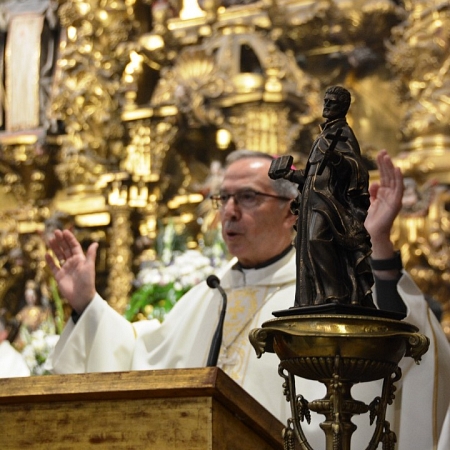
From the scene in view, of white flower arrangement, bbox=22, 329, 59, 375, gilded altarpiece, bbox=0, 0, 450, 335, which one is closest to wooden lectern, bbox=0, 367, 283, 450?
white flower arrangement, bbox=22, 329, 59, 375

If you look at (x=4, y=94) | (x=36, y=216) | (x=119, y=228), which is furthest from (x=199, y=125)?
(x=4, y=94)

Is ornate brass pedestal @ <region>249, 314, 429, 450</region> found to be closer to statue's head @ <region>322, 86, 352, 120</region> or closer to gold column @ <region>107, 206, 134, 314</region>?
statue's head @ <region>322, 86, 352, 120</region>

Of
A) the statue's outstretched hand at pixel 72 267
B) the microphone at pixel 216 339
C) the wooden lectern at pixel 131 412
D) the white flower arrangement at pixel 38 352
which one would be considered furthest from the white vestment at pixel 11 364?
the wooden lectern at pixel 131 412

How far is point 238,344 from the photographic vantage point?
4.27 m

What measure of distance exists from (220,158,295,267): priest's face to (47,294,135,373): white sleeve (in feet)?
1.86

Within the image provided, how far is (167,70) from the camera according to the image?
762 cm

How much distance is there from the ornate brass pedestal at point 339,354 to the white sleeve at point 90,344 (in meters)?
1.93

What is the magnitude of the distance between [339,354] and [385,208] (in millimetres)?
1310

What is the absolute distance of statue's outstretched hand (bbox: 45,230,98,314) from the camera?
414 centimetres

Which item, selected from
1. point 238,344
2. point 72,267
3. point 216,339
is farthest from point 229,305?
point 216,339

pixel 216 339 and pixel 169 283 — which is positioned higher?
pixel 216 339

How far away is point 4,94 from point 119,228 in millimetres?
1917

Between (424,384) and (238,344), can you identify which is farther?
(238,344)

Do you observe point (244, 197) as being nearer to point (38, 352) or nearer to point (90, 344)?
point (90, 344)
